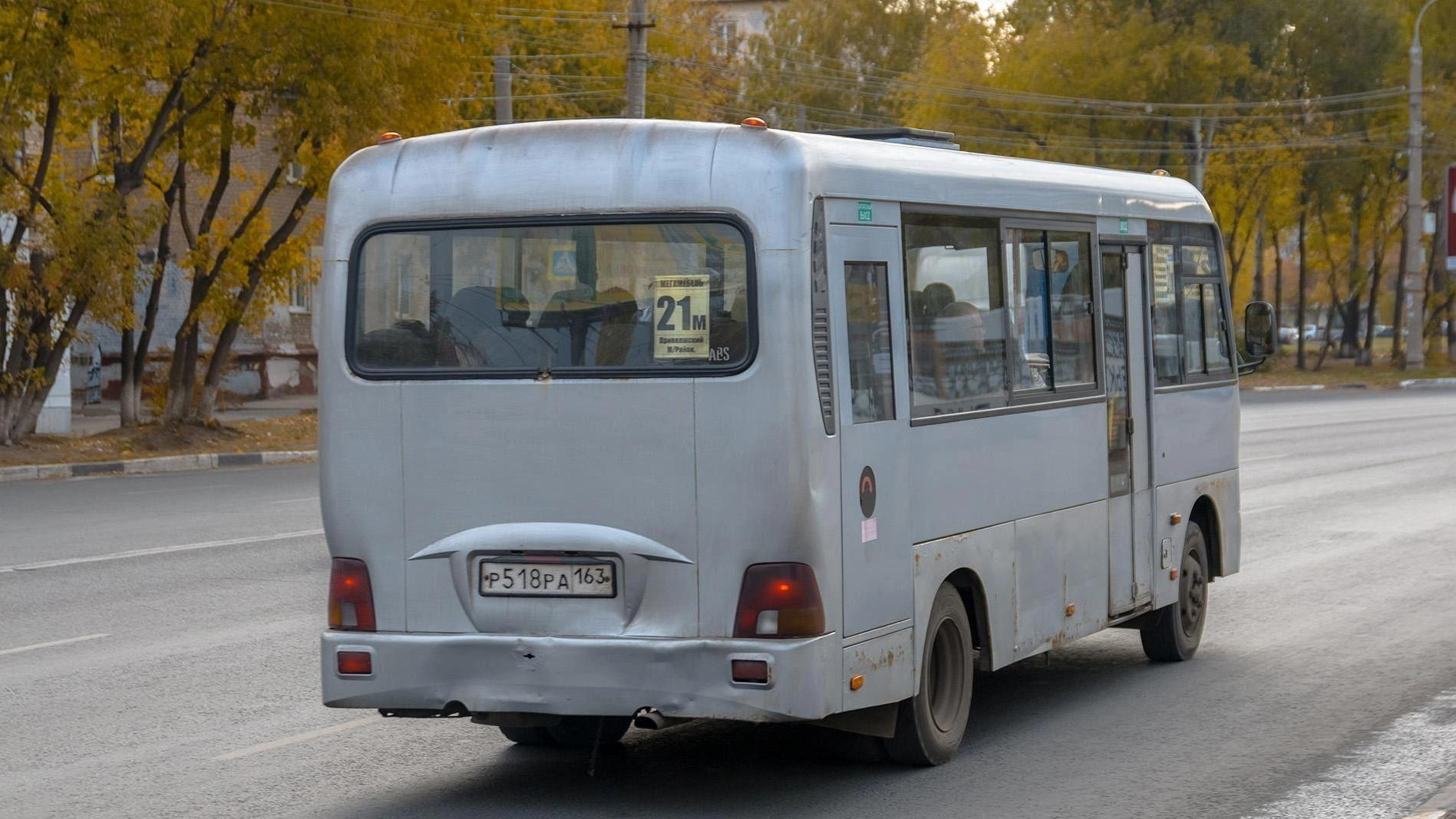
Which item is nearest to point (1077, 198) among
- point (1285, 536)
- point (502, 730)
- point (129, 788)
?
point (502, 730)

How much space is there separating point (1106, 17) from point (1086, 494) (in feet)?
→ 176

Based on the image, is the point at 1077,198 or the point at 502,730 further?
the point at 1077,198

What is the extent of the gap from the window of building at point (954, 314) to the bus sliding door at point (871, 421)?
0.17 m

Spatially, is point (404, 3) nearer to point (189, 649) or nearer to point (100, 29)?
point (100, 29)

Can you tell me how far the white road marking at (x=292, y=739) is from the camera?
7605mm

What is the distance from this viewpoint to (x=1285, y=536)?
51.9 ft

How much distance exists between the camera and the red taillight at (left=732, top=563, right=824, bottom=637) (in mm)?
6367

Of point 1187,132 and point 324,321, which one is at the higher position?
point 1187,132

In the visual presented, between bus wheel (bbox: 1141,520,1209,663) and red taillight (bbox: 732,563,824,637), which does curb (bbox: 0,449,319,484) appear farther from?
red taillight (bbox: 732,563,824,637)

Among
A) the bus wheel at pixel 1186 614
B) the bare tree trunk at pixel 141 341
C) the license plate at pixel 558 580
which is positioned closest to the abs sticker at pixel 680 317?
the license plate at pixel 558 580

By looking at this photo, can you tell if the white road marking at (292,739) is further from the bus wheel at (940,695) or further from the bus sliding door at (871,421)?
the bus sliding door at (871,421)

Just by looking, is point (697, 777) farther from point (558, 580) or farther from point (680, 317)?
point (680, 317)

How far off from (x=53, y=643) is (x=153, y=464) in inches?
602

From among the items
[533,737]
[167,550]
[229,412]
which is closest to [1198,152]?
[229,412]
